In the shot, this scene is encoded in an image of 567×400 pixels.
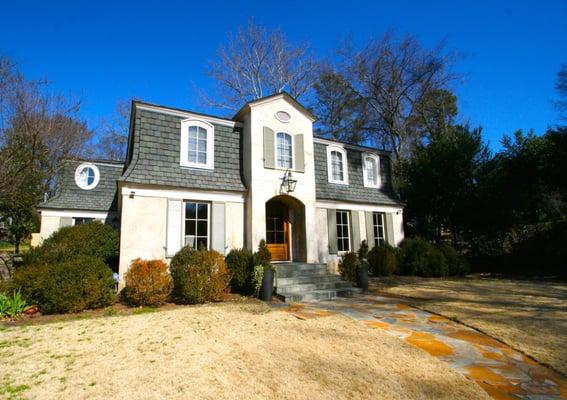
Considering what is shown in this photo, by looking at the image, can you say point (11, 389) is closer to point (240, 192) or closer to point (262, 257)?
point (262, 257)

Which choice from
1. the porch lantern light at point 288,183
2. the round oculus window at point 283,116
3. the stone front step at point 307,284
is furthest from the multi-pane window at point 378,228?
the round oculus window at point 283,116

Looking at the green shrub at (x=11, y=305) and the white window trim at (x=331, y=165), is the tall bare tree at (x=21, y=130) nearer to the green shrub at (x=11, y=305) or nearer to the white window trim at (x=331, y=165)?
the green shrub at (x=11, y=305)

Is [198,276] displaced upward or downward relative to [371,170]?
downward

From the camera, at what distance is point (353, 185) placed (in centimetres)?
1349

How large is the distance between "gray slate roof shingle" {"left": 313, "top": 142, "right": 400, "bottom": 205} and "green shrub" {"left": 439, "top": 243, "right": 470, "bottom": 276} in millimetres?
2938

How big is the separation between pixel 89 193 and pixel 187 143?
7.18 m

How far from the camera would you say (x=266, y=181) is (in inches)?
420

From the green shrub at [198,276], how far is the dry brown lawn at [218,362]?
1614 millimetres

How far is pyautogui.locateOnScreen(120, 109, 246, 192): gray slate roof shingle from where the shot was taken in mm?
9352

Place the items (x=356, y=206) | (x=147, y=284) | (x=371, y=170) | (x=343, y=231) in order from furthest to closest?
(x=371, y=170), (x=356, y=206), (x=343, y=231), (x=147, y=284)

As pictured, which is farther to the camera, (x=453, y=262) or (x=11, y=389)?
(x=453, y=262)

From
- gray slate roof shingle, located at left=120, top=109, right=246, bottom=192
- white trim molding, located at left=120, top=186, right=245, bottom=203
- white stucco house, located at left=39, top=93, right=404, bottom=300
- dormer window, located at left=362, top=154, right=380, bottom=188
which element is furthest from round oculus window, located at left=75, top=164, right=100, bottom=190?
dormer window, located at left=362, top=154, right=380, bottom=188

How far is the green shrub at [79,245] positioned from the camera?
830 cm

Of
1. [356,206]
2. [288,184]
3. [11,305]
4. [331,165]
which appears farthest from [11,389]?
[331,165]
